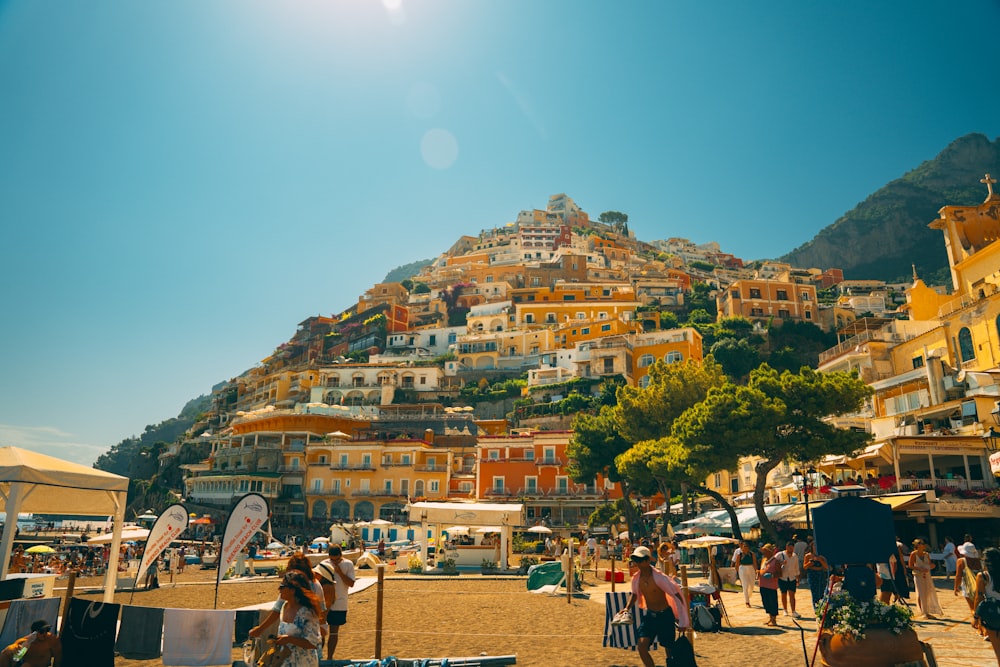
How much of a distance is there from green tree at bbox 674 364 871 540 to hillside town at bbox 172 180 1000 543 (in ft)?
4.65

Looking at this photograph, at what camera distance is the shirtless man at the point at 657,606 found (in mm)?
7000

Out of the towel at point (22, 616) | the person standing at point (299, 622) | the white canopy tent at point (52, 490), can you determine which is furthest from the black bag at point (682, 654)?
the white canopy tent at point (52, 490)

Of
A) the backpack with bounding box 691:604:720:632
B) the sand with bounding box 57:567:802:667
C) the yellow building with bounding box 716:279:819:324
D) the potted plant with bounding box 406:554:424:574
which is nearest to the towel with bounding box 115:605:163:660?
the sand with bounding box 57:567:802:667

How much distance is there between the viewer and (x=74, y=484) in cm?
1020

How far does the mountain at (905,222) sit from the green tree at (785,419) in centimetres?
10985

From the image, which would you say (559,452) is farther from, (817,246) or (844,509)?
(817,246)

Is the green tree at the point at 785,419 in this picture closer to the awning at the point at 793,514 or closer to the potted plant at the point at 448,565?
the awning at the point at 793,514

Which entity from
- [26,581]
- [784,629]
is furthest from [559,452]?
[26,581]

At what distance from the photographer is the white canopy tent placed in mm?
9508

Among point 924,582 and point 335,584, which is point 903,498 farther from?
point 335,584

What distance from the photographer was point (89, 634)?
7.54m

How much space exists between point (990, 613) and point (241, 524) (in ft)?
33.8

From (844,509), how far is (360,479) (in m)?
47.3

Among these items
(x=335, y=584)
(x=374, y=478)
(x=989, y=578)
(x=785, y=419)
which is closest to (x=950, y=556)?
(x=785, y=419)
